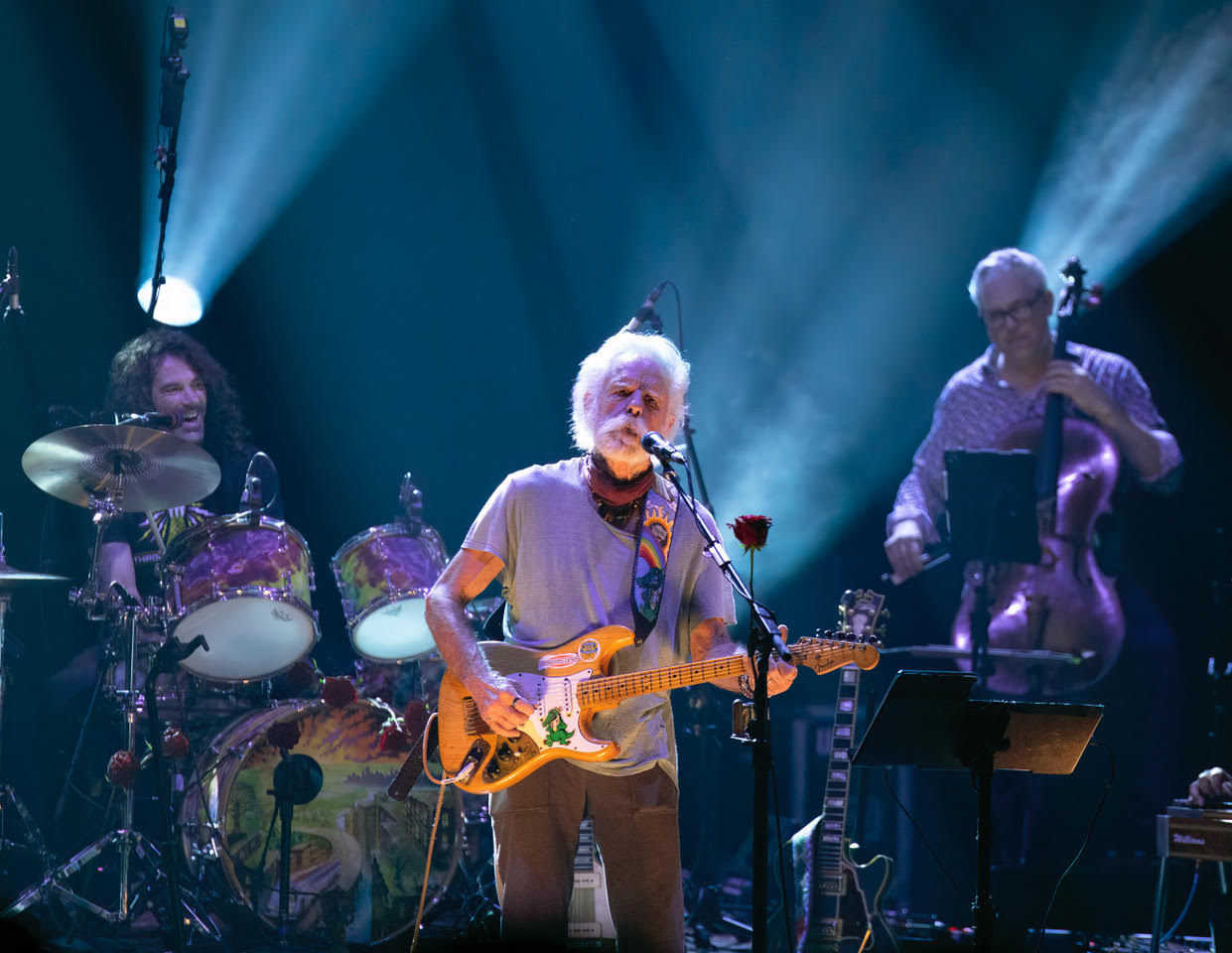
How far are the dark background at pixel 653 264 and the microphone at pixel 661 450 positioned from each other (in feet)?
12.7

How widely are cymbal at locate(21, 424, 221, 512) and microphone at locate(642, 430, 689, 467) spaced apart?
9.43 ft

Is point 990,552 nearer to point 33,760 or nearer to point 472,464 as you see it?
point 472,464

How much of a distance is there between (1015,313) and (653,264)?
258 cm

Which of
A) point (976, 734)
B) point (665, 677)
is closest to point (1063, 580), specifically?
point (976, 734)

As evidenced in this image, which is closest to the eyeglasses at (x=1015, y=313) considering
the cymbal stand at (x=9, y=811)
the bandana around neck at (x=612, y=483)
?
the bandana around neck at (x=612, y=483)

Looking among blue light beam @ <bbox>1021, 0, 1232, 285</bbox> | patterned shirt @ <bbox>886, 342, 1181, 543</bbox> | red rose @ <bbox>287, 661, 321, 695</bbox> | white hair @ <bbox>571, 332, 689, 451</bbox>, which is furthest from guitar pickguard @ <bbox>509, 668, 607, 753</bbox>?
blue light beam @ <bbox>1021, 0, 1232, 285</bbox>

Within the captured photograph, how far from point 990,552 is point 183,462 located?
4.18 m

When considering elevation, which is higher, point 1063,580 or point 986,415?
point 986,415

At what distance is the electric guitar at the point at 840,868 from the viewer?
5.08m

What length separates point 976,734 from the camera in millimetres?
3504

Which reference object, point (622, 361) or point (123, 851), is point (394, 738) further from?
point (622, 361)

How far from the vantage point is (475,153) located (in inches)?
305

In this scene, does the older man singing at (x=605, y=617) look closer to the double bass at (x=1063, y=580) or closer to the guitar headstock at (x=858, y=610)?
the guitar headstock at (x=858, y=610)

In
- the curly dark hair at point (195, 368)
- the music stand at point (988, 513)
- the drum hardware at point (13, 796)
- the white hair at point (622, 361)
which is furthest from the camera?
the curly dark hair at point (195, 368)
